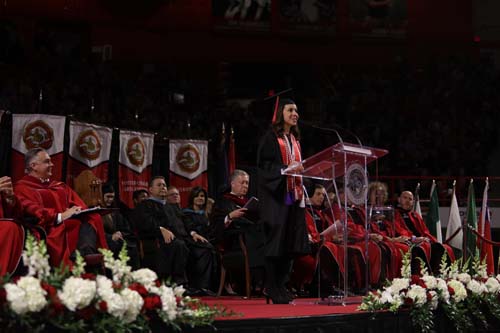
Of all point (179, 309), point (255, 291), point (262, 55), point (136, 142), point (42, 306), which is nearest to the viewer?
point (42, 306)

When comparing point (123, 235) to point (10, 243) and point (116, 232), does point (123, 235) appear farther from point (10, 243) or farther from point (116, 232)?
point (10, 243)

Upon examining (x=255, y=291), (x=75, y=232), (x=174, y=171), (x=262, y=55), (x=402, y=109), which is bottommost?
(x=255, y=291)

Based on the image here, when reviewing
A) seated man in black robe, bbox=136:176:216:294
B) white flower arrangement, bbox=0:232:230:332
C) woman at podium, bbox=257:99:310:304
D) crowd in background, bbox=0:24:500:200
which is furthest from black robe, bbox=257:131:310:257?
crowd in background, bbox=0:24:500:200

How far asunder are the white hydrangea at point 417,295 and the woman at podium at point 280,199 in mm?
1061

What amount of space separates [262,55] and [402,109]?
3.41m

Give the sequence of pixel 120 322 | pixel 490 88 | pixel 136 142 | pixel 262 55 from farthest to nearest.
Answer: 1. pixel 262 55
2. pixel 490 88
3. pixel 136 142
4. pixel 120 322

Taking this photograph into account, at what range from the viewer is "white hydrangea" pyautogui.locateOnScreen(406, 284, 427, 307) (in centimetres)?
567

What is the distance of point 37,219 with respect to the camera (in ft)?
20.3

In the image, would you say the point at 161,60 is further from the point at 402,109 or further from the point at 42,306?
the point at 42,306

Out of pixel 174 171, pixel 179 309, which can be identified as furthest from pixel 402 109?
pixel 179 309

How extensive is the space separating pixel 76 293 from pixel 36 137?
567 centimetres

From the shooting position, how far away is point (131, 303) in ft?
12.8

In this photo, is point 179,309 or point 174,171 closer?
point 179,309

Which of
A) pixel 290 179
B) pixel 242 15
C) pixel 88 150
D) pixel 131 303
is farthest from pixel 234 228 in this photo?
pixel 242 15
